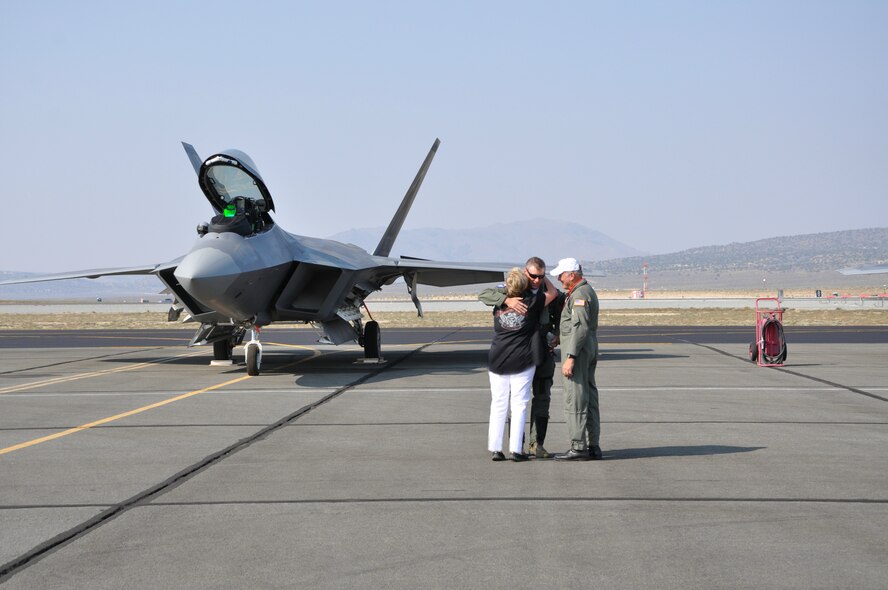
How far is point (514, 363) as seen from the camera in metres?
7.87

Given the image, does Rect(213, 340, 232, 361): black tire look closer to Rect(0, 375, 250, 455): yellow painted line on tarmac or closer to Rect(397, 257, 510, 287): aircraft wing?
Rect(397, 257, 510, 287): aircraft wing

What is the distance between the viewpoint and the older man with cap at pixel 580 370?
7785mm

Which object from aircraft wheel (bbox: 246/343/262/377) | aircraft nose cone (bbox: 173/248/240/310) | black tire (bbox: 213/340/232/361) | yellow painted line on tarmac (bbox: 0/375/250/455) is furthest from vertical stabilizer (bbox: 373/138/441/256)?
yellow painted line on tarmac (bbox: 0/375/250/455)

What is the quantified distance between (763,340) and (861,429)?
8.48 m

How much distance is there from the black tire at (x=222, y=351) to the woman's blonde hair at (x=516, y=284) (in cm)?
1241

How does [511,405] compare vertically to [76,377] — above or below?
above

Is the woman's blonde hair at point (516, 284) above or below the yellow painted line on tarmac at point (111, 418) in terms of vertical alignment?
above

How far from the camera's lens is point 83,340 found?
2952cm

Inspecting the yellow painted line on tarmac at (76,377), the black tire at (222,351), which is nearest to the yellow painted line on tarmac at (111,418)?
the yellow painted line on tarmac at (76,377)

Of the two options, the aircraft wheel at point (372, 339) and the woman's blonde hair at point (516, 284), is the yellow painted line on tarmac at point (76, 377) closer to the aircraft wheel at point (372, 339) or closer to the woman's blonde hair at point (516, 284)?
the aircraft wheel at point (372, 339)

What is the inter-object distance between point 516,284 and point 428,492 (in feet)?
7.02

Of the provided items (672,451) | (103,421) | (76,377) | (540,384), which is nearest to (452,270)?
(76,377)

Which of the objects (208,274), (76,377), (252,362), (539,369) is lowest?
(76,377)

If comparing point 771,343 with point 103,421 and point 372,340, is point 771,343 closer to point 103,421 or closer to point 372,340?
point 372,340
